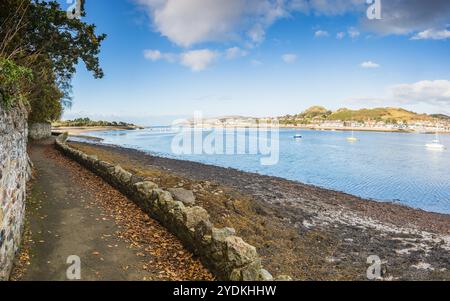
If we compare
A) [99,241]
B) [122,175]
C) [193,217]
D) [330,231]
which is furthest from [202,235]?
[330,231]

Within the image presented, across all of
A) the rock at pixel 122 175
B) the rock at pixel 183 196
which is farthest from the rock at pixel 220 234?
the rock at pixel 122 175

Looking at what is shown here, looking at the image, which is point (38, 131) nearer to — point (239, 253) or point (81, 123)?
point (239, 253)

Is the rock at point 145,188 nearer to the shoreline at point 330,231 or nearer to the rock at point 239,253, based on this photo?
the shoreline at point 330,231

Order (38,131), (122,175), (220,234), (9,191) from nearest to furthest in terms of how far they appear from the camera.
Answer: (9,191) < (220,234) < (122,175) < (38,131)

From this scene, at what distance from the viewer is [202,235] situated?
8766 millimetres

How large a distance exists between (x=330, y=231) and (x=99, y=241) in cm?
1170

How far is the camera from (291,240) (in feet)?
47.4

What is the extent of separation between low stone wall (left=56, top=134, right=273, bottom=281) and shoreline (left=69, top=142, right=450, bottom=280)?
12.3 ft

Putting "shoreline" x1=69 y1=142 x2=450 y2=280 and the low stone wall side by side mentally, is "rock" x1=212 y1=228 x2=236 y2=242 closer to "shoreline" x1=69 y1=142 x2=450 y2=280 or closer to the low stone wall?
the low stone wall

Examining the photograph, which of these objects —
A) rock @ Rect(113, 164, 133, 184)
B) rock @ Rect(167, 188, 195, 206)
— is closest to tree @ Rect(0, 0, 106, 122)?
rock @ Rect(113, 164, 133, 184)

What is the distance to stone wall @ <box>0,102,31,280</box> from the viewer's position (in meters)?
6.66

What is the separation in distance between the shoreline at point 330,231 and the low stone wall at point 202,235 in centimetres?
374
